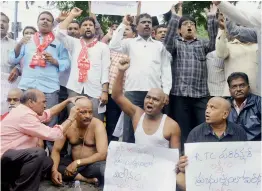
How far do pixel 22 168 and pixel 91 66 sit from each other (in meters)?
1.86

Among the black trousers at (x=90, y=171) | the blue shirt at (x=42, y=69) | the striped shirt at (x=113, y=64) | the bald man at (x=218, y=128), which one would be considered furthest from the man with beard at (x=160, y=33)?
the black trousers at (x=90, y=171)

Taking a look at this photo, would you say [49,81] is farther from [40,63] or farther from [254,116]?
[254,116]

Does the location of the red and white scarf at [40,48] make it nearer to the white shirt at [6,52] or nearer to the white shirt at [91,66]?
the white shirt at [91,66]

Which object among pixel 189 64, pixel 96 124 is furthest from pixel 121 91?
pixel 189 64

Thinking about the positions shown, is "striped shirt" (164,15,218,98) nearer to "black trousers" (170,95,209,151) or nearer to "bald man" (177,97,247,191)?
"black trousers" (170,95,209,151)

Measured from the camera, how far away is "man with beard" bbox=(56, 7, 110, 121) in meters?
5.86

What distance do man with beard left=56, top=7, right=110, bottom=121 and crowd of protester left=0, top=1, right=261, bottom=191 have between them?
13mm

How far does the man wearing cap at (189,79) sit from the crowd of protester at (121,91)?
0.01 meters

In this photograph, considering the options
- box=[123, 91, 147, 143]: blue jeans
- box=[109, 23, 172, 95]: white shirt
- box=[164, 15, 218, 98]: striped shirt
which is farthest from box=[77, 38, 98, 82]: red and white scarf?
box=[164, 15, 218, 98]: striped shirt

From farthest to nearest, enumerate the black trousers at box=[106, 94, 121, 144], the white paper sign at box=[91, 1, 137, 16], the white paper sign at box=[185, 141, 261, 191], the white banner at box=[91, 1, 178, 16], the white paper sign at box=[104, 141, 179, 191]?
1. the white paper sign at box=[91, 1, 137, 16]
2. the white banner at box=[91, 1, 178, 16]
3. the black trousers at box=[106, 94, 121, 144]
4. the white paper sign at box=[104, 141, 179, 191]
5. the white paper sign at box=[185, 141, 261, 191]

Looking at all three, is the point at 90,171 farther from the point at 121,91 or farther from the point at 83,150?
the point at 121,91

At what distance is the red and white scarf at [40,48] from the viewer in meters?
5.77

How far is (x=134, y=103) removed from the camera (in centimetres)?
562

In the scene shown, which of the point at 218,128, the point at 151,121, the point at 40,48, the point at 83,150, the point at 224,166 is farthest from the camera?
the point at 40,48
